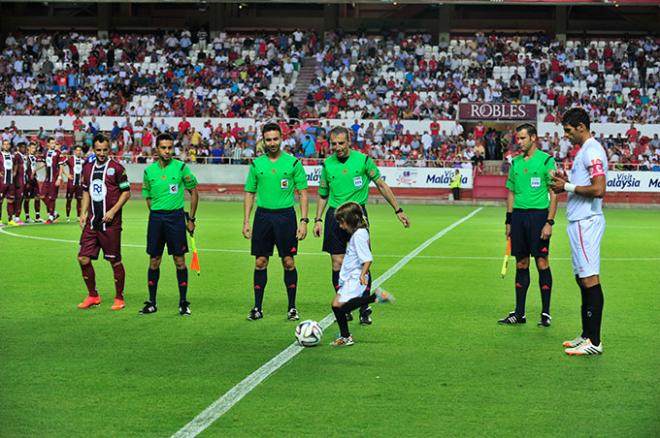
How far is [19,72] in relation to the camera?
53.1 metres

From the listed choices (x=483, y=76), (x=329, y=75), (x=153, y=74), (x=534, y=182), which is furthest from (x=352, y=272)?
(x=153, y=74)

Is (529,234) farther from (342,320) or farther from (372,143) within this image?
(372,143)

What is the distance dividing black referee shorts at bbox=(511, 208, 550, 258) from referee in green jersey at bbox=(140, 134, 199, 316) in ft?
11.8

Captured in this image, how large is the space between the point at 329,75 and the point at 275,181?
132ft

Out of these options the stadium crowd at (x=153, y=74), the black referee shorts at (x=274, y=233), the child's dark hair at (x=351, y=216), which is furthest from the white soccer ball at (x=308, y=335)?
the stadium crowd at (x=153, y=74)

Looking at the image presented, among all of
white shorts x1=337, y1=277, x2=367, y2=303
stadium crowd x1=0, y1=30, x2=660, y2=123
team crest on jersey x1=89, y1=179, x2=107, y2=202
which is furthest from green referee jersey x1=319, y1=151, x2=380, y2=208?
stadium crowd x1=0, y1=30, x2=660, y2=123

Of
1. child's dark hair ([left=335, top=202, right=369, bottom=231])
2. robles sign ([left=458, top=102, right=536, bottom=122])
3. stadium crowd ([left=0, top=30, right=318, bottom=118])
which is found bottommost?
child's dark hair ([left=335, top=202, right=369, bottom=231])

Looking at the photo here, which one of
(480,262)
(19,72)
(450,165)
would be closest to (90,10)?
(19,72)

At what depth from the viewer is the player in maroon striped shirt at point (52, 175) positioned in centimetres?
2631

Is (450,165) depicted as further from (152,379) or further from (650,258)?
(152,379)

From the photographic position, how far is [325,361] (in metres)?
9.08

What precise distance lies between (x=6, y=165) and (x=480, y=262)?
508 inches

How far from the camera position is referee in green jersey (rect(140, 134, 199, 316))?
1192 centimetres

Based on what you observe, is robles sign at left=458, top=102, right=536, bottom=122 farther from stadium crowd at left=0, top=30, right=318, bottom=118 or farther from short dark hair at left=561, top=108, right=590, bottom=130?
short dark hair at left=561, top=108, right=590, bottom=130
